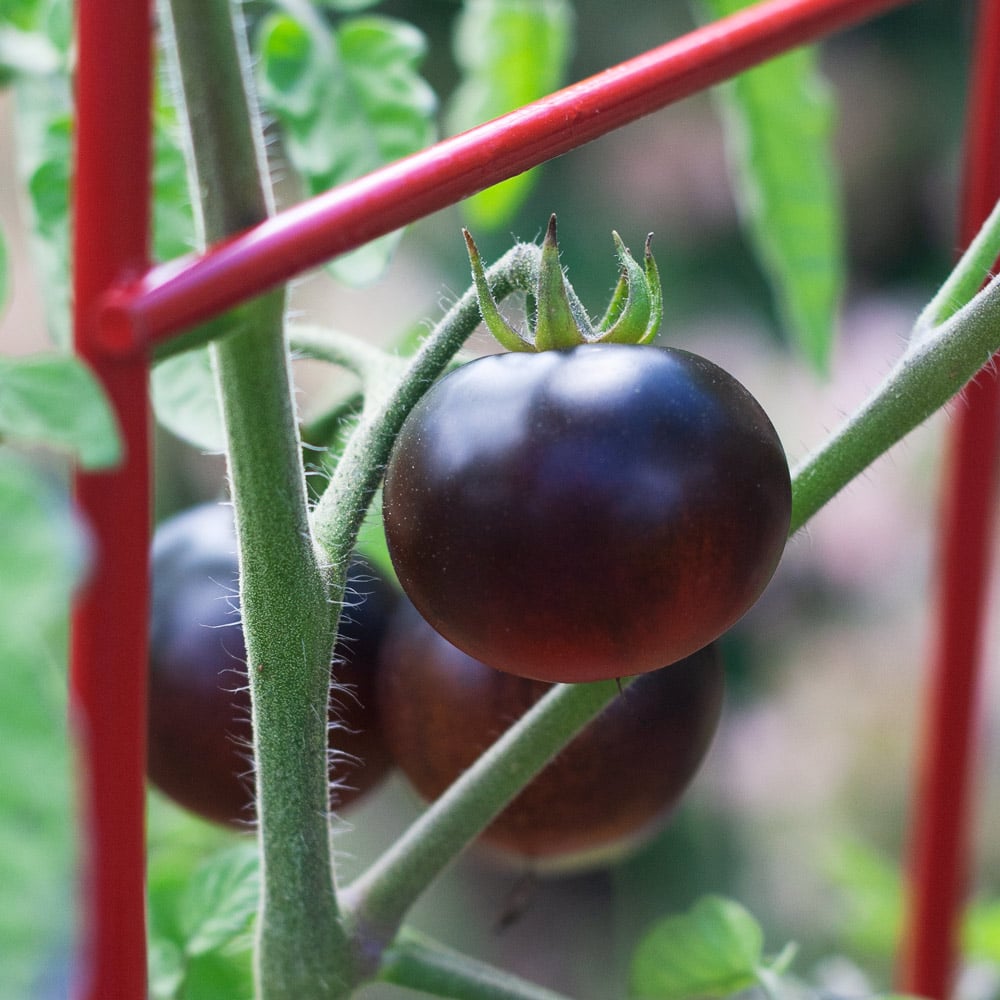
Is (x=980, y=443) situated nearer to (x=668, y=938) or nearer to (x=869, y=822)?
(x=668, y=938)

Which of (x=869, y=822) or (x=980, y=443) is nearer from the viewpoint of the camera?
(x=980, y=443)

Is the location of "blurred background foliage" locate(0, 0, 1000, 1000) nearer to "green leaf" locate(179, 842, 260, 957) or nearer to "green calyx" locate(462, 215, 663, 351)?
"green leaf" locate(179, 842, 260, 957)

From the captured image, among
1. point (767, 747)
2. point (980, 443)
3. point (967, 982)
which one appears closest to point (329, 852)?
point (980, 443)

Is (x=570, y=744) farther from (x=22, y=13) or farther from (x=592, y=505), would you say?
(x=22, y=13)

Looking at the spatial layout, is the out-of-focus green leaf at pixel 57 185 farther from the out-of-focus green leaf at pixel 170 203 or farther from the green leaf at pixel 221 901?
the green leaf at pixel 221 901

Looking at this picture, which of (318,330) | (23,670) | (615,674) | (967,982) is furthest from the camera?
(967,982)

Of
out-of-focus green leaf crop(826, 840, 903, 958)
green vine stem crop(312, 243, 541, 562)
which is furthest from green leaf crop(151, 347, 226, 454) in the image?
out-of-focus green leaf crop(826, 840, 903, 958)

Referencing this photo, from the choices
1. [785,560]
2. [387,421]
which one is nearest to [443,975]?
[387,421]
